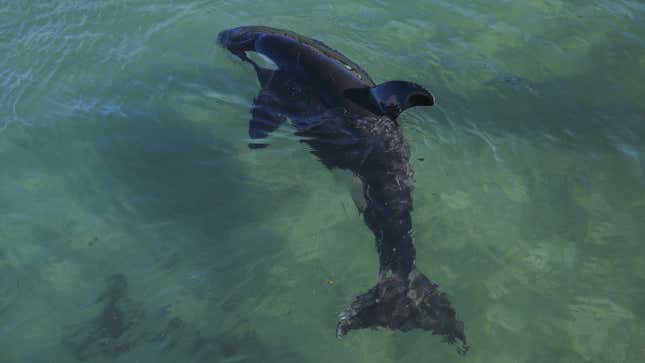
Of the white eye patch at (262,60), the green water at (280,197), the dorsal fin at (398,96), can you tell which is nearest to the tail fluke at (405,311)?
the green water at (280,197)

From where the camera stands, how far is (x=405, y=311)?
5.95 metres

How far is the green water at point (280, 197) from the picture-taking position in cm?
595

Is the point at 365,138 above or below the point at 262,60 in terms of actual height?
below

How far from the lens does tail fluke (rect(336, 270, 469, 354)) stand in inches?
230

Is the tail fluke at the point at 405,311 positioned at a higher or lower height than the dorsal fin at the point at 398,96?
lower

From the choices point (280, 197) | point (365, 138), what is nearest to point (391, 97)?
point (365, 138)

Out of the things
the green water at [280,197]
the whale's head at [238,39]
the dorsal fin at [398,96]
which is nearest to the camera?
the green water at [280,197]

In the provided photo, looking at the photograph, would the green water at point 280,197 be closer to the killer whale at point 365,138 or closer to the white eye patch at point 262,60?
the killer whale at point 365,138

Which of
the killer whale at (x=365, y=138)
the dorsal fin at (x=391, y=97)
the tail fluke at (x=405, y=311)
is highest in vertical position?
the dorsal fin at (x=391, y=97)

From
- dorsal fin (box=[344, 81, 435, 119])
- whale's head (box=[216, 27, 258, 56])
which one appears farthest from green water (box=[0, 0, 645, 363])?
dorsal fin (box=[344, 81, 435, 119])

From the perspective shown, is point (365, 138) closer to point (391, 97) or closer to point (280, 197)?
point (391, 97)

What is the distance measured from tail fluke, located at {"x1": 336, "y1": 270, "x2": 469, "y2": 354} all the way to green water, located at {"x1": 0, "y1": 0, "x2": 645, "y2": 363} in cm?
12

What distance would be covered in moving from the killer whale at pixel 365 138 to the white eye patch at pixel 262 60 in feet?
0.06

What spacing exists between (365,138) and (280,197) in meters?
1.23
